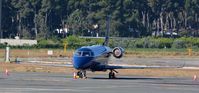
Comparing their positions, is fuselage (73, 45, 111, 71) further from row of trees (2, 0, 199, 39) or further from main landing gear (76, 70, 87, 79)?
row of trees (2, 0, 199, 39)

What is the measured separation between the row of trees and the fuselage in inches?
3991

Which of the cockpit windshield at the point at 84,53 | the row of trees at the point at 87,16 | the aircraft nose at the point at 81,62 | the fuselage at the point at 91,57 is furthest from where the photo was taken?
the row of trees at the point at 87,16

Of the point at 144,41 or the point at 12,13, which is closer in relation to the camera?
the point at 144,41

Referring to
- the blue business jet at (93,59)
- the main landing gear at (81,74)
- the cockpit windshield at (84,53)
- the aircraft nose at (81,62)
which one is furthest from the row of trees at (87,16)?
the main landing gear at (81,74)

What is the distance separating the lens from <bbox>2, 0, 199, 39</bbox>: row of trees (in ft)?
516

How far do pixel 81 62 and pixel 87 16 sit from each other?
111541mm

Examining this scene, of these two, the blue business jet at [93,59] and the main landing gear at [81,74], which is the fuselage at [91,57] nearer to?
the blue business jet at [93,59]

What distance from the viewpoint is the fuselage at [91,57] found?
49553 millimetres

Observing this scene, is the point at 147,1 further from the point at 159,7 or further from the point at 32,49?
the point at 32,49

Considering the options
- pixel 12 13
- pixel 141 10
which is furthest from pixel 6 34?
pixel 141 10

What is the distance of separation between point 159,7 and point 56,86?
133 m

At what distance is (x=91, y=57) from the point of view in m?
50.0

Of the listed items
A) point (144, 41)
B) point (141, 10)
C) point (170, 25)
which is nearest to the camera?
point (144, 41)

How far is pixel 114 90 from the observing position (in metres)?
35.9
